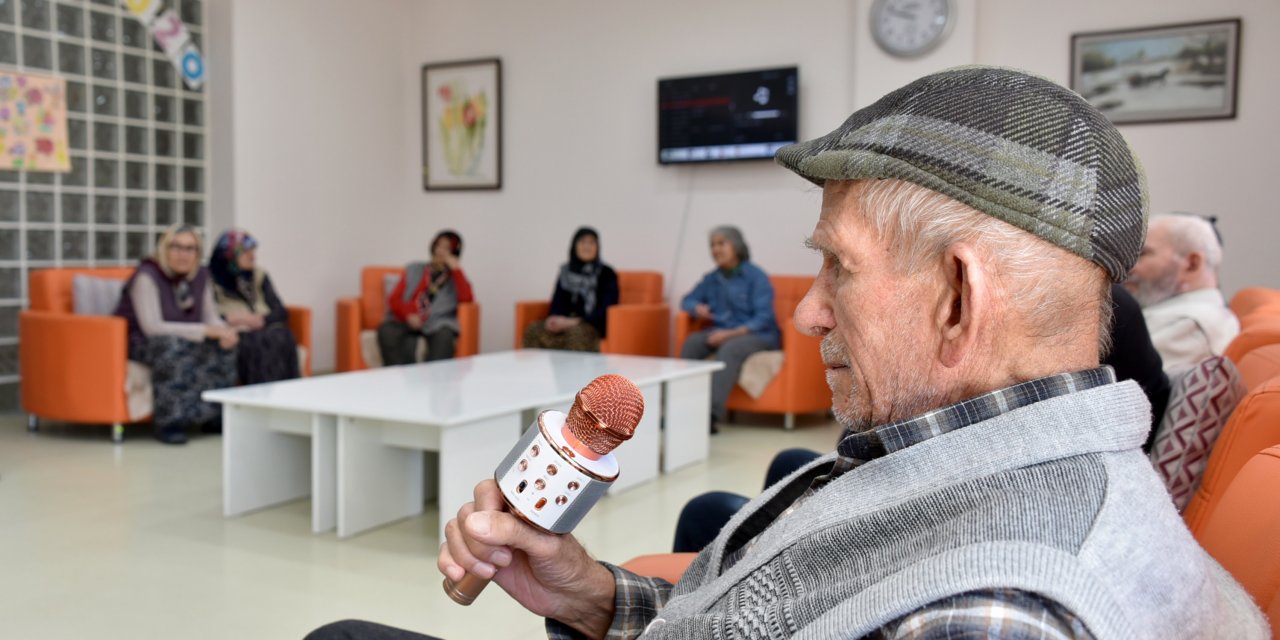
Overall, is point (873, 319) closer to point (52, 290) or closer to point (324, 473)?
point (324, 473)

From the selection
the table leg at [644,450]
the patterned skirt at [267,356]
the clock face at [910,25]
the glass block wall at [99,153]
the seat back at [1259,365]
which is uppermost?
the clock face at [910,25]

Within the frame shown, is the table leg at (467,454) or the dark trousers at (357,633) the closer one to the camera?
the dark trousers at (357,633)

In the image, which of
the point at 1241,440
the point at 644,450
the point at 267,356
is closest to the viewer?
the point at 1241,440

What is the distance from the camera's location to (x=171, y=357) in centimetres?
477

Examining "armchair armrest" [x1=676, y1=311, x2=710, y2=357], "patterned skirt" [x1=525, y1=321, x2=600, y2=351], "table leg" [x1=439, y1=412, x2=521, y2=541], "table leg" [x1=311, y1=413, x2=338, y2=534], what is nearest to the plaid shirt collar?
"table leg" [x1=439, y1=412, x2=521, y2=541]

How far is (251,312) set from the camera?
552cm

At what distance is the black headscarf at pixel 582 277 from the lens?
6270 millimetres

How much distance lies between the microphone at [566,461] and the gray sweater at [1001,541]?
0.14 m

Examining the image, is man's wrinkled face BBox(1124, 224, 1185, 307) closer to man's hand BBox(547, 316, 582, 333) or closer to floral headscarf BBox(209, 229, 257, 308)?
man's hand BBox(547, 316, 582, 333)

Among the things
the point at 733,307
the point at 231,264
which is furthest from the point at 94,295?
the point at 733,307

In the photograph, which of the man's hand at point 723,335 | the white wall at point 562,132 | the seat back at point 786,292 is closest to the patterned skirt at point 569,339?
the man's hand at point 723,335

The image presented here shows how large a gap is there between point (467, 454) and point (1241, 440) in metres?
2.36

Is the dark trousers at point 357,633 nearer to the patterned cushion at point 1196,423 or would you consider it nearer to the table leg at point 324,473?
the patterned cushion at point 1196,423

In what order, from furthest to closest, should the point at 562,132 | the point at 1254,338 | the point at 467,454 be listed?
the point at 562,132 < the point at 467,454 < the point at 1254,338
